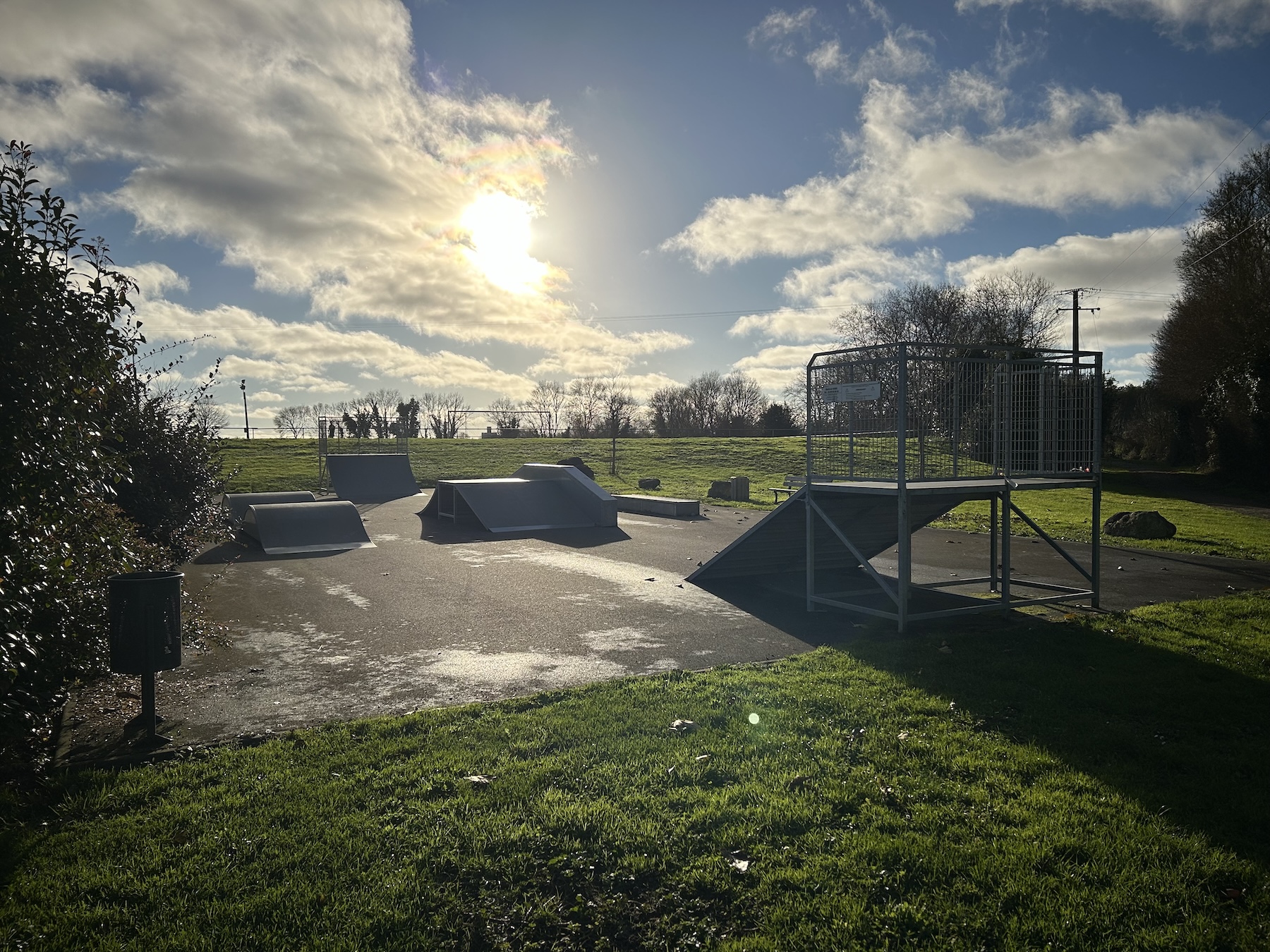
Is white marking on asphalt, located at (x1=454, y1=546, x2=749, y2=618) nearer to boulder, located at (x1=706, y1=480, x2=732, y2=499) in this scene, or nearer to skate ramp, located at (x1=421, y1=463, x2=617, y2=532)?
skate ramp, located at (x1=421, y1=463, x2=617, y2=532)

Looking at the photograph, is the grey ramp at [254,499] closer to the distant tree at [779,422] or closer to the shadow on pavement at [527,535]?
the shadow on pavement at [527,535]

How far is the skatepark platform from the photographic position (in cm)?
2139

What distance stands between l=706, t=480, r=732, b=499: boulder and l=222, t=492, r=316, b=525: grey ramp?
1345 cm

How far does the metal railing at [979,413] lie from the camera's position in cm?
842

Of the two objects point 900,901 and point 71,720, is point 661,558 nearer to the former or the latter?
point 71,720

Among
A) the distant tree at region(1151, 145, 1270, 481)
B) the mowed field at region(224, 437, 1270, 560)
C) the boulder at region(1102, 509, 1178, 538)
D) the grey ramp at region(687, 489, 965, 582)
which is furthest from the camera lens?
the distant tree at region(1151, 145, 1270, 481)

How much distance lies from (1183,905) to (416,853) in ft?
10.6

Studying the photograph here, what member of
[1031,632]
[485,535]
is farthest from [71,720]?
[485,535]

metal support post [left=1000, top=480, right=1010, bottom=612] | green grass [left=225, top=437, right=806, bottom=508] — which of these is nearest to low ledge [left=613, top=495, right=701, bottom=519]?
green grass [left=225, top=437, right=806, bottom=508]

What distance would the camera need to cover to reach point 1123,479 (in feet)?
118

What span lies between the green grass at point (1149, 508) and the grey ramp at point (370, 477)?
1862 centimetres

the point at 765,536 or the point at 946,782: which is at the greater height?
the point at 765,536

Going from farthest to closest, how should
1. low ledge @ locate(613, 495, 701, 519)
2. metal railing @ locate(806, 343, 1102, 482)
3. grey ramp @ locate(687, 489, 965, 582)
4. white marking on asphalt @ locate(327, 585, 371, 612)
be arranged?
low ledge @ locate(613, 495, 701, 519) < white marking on asphalt @ locate(327, 585, 371, 612) < grey ramp @ locate(687, 489, 965, 582) < metal railing @ locate(806, 343, 1102, 482)

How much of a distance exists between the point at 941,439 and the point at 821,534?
2.71 meters
